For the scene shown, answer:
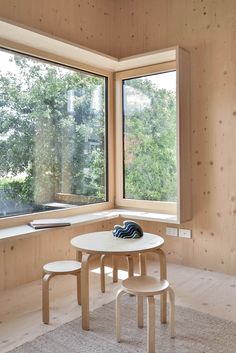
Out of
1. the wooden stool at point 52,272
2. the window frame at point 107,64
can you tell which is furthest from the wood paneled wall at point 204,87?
the wooden stool at point 52,272

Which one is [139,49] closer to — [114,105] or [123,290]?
[114,105]

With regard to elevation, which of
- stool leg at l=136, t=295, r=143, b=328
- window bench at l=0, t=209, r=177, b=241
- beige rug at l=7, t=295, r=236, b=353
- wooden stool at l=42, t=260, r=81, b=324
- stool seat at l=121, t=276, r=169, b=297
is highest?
window bench at l=0, t=209, r=177, b=241

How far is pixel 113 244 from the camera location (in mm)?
2252

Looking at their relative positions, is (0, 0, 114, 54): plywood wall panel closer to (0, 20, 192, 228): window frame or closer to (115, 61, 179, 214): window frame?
(0, 20, 192, 228): window frame

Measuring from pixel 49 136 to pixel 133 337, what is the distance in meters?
1.97

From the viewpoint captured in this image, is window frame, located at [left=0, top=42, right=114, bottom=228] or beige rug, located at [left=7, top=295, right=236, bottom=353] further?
window frame, located at [left=0, top=42, right=114, bottom=228]

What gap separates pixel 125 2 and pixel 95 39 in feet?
1.99

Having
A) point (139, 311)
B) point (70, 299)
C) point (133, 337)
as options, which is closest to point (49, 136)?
point (70, 299)

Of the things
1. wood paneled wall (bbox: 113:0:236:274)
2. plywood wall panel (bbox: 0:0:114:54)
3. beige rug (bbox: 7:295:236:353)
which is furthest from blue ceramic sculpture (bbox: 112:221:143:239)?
plywood wall panel (bbox: 0:0:114:54)

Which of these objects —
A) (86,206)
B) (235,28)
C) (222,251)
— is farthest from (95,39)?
(222,251)

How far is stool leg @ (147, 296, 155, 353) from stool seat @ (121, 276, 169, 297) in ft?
0.15

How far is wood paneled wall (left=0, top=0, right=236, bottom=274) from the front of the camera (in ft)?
10.4

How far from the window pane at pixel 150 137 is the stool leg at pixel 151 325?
1.85 m

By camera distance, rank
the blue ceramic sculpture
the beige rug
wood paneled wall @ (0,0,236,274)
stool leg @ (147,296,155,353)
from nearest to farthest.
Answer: stool leg @ (147,296,155,353) → the beige rug → the blue ceramic sculpture → wood paneled wall @ (0,0,236,274)
